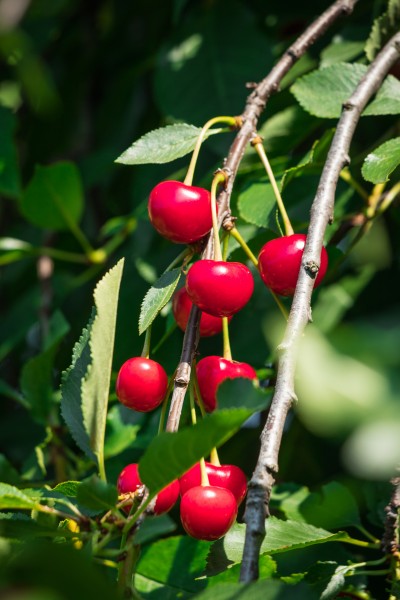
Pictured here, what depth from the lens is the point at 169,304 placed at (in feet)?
3.54

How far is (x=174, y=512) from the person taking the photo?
4.16 ft

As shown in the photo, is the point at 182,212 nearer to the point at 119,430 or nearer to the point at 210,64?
the point at 119,430

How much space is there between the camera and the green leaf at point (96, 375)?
0.67 metres

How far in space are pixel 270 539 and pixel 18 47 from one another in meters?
1.54

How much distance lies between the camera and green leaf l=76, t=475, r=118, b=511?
59 centimetres

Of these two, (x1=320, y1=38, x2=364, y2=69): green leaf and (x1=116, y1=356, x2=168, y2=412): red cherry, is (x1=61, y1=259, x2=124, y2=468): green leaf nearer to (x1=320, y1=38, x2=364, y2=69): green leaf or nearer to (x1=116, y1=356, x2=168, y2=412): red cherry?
(x1=116, y1=356, x2=168, y2=412): red cherry

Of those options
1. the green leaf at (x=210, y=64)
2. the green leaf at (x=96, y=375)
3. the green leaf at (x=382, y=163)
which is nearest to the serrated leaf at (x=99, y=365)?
the green leaf at (x=96, y=375)

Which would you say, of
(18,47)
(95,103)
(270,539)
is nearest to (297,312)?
(270,539)

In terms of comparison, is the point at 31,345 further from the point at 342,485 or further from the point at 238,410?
the point at 238,410

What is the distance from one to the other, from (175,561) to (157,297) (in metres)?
0.36

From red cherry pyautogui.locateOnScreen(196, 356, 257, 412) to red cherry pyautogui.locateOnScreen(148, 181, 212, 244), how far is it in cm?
13

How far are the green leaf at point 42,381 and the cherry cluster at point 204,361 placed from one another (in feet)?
1.36

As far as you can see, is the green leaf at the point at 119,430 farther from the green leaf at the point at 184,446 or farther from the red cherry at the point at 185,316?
the green leaf at the point at 184,446

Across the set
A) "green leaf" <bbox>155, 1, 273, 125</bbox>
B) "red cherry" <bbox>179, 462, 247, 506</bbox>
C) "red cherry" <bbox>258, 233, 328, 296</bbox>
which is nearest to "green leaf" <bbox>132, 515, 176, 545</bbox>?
"red cherry" <bbox>179, 462, 247, 506</bbox>
